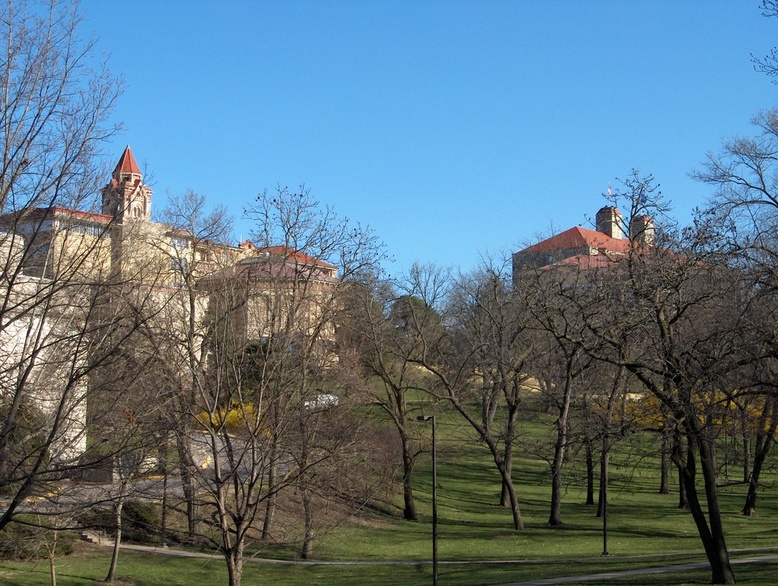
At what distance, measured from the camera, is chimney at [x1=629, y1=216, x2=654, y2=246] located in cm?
1742

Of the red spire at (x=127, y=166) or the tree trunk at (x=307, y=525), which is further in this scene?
the tree trunk at (x=307, y=525)

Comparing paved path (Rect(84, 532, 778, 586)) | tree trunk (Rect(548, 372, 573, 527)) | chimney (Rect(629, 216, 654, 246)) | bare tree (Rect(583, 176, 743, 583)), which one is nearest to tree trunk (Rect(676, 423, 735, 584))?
bare tree (Rect(583, 176, 743, 583))

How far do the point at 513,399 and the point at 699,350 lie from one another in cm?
2108

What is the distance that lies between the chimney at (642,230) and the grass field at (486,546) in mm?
4608

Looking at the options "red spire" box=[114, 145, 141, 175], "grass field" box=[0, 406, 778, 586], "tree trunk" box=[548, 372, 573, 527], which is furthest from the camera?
"tree trunk" box=[548, 372, 573, 527]

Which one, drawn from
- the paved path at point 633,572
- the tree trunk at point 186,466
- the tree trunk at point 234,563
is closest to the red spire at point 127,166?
the tree trunk at point 186,466

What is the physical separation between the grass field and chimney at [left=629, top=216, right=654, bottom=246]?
15.1ft

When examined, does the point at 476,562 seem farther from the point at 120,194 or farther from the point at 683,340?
the point at 120,194

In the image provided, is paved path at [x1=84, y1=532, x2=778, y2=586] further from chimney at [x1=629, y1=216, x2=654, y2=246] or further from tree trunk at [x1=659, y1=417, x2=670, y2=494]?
chimney at [x1=629, y1=216, x2=654, y2=246]

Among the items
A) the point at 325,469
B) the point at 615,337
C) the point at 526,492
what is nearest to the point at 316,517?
the point at 325,469

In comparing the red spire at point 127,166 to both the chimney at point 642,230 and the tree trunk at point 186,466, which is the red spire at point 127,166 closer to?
the tree trunk at point 186,466

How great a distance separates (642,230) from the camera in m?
17.4

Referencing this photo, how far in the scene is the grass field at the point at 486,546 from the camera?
76.5ft

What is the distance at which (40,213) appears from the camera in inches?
323
